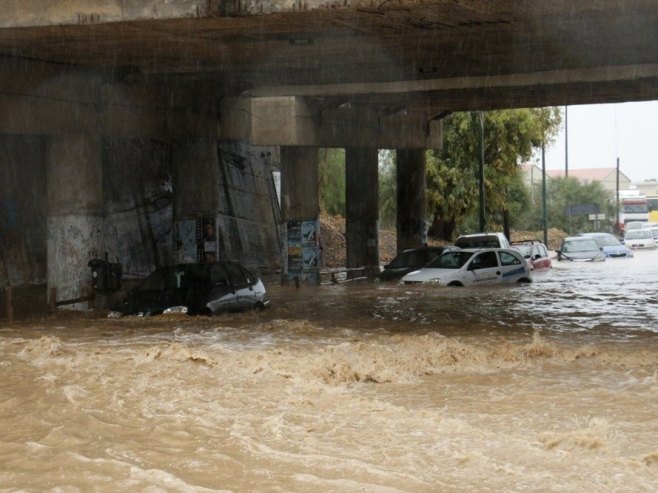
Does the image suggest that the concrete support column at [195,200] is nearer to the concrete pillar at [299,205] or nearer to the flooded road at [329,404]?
the concrete pillar at [299,205]

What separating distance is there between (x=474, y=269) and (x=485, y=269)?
18.2 inches

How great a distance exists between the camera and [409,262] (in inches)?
1109

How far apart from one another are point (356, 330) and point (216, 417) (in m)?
7.48

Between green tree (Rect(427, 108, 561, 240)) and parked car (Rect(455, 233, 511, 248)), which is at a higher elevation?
green tree (Rect(427, 108, 561, 240))

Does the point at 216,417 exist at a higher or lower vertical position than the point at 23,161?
lower

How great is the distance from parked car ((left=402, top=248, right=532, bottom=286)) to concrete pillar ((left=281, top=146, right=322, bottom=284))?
525cm

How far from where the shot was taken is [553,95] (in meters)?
26.0

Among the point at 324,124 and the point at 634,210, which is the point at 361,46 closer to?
the point at 324,124

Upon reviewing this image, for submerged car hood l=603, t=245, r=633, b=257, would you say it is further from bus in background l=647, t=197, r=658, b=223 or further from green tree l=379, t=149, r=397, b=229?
bus in background l=647, t=197, r=658, b=223

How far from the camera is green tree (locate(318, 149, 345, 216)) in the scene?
164ft

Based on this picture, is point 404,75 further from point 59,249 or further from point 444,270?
point 59,249

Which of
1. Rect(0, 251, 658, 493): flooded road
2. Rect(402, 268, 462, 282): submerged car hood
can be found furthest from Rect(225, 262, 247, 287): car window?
Rect(402, 268, 462, 282): submerged car hood

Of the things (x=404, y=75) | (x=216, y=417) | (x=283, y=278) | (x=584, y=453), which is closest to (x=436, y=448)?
(x=584, y=453)

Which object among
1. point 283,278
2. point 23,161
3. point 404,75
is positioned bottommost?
point 283,278
